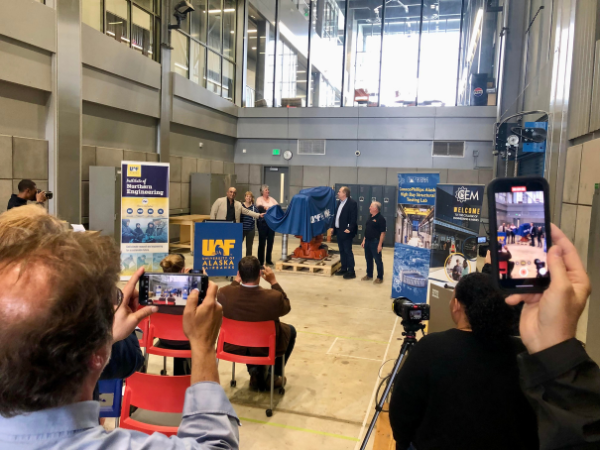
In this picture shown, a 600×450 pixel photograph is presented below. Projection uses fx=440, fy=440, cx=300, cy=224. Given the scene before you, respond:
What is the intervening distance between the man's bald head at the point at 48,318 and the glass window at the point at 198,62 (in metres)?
13.3

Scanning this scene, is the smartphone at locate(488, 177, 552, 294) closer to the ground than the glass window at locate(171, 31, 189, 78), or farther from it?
closer to the ground

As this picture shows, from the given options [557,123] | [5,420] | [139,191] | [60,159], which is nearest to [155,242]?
[139,191]

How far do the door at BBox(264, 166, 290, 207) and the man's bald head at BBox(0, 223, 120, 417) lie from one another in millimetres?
14737

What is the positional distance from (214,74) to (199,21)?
66.9 inches

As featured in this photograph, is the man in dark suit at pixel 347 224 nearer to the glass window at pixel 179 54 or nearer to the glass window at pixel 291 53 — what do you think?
the glass window at pixel 179 54

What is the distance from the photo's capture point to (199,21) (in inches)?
522

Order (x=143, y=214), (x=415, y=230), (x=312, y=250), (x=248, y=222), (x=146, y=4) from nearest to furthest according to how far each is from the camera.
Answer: (x=415, y=230) < (x=143, y=214) < (x=248, y=222) < (x=312, y=250) < (x=146, y=4)

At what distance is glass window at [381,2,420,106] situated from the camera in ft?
49.3

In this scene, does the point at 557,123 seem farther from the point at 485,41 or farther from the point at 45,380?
the point at 485,41

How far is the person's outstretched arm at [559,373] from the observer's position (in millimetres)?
836

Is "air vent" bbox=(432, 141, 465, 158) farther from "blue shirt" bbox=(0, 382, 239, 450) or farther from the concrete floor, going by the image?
"blue shirt" bbox=(0, 382, 239, 450)

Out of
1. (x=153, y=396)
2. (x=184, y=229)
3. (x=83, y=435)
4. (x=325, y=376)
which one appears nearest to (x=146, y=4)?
(x=184, y=229)

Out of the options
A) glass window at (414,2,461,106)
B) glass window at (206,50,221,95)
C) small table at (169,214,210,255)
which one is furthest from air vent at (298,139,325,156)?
small table at (169,214,210,255)

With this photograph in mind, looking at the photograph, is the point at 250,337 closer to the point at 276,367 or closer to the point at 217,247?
the point at 276,367
